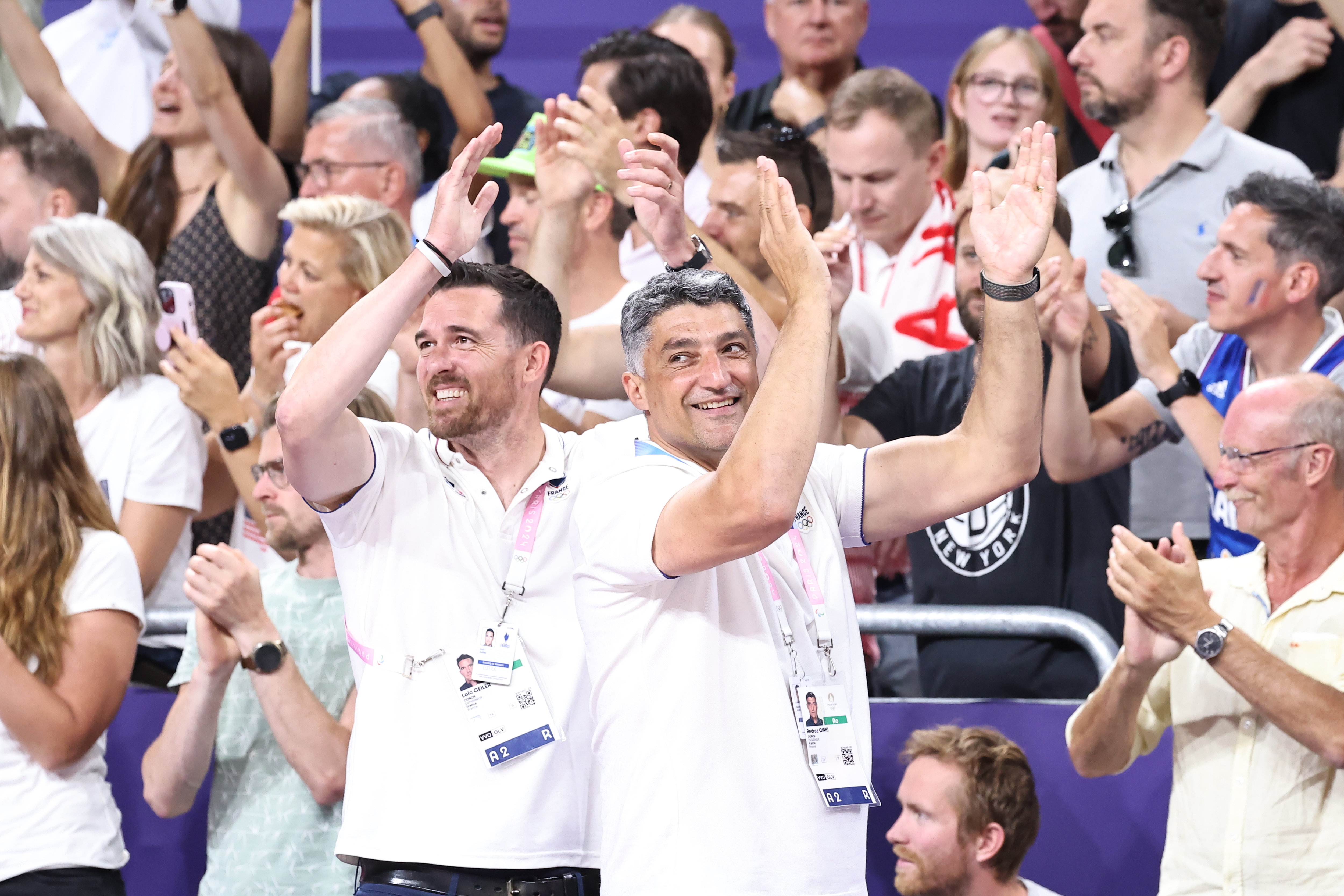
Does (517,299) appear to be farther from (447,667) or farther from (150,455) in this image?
(150,455)

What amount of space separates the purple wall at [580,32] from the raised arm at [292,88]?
0.91m

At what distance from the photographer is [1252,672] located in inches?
120

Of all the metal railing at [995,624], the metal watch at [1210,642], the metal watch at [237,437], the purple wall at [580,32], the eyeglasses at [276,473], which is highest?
the purple wall at [580,32]

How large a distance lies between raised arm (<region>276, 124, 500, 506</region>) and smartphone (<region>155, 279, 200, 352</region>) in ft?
7.17

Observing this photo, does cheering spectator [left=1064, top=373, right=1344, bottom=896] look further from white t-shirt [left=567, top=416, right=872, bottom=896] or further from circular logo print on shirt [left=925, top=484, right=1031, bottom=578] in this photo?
white t-shirt [left=567, top=416, right=872, bottom=896]

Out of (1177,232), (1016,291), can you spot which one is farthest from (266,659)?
(1177,232)

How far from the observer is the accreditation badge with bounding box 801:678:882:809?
2396mm

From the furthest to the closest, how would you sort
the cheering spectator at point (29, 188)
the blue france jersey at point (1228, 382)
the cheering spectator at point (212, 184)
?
the cheering spectator at point (29, 188) → the cheering spectator at point (212, 184) → the blue france jersey at point (1228, 382)

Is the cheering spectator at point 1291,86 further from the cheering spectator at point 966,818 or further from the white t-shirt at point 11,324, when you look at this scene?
the white t-shirt at point 11,324

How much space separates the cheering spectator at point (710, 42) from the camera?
5961mm

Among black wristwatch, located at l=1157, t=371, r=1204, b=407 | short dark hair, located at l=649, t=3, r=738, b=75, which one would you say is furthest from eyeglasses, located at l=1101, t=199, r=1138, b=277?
short dark hair, located at l=649, t=3, r=738, b=75

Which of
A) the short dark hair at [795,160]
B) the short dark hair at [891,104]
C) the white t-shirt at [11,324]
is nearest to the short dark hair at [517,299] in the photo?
the short dark hair at [795,160]

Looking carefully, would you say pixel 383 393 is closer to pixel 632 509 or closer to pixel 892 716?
pixel 892 716

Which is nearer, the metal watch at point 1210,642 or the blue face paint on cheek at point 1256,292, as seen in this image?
the metal watch at point 1210,642
